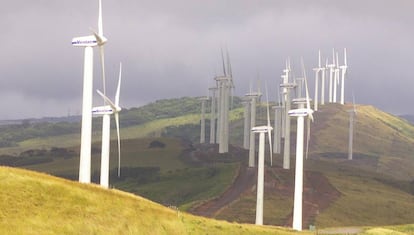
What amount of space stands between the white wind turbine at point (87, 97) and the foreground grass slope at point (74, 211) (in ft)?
19.8

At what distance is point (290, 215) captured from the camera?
161m

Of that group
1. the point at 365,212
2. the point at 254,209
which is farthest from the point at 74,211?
the point at 365,212

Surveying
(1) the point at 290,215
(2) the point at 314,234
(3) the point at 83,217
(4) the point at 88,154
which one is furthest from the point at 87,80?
(1) the point at 290,215

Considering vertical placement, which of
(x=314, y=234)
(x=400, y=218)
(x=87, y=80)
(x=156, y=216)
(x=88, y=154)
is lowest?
(x=400, y=218)

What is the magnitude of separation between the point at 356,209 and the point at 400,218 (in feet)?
37.6

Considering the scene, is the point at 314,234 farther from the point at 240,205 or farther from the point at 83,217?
the point at 240,205

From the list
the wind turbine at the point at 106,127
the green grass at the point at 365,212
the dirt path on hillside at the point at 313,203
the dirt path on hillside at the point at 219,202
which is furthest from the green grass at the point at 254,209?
the wind turbine at the point at 106,127

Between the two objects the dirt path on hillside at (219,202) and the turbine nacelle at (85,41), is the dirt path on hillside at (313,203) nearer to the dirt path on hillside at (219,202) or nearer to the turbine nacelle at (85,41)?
the dirt path on hillside at (219,202)

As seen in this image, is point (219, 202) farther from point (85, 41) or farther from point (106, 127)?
point (85, 41)

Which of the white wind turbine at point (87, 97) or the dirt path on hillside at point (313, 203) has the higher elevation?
the white wind turbine at point (87, 97)

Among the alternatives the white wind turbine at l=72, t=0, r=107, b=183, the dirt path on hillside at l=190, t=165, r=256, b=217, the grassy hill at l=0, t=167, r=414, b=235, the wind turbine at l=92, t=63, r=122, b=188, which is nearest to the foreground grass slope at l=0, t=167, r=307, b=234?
the grassy hill at l=0, t=167, r=414, b=235

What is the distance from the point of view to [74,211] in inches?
2672

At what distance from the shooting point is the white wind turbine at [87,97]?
8106 centimetres

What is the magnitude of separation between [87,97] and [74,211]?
18223 millimetres
